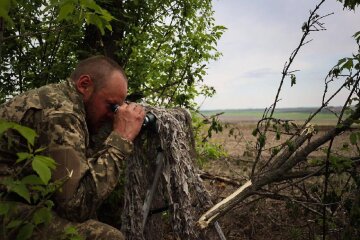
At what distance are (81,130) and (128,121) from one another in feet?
1.25

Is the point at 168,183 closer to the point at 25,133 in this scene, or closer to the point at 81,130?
the point at 81,130

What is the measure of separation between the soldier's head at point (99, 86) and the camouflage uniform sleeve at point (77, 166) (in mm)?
288

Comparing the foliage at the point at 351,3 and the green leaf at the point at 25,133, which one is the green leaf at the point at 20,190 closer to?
the green leaf at the point at 25,133

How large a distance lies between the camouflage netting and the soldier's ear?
1.79ft

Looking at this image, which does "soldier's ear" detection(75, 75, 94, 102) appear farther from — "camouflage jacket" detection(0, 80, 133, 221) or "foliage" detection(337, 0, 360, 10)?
"foliage" detection(337, 0, 360, 10)

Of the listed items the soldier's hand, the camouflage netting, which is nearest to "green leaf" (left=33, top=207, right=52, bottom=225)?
the soldier's hand

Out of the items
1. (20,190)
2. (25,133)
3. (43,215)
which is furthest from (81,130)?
(25,133)

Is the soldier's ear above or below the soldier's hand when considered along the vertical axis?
above

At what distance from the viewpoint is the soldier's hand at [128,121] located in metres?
2.56

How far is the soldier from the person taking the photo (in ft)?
7.11

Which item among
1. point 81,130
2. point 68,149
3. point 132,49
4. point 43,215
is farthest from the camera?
point 132,49

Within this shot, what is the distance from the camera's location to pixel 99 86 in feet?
8.60

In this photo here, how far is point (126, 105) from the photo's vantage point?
8.75ft

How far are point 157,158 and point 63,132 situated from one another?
915 millimetres
